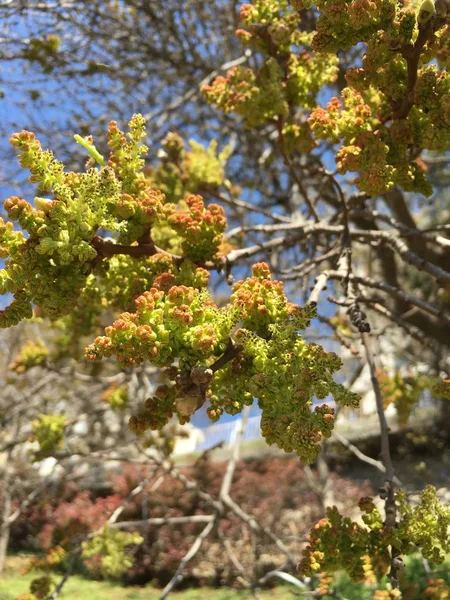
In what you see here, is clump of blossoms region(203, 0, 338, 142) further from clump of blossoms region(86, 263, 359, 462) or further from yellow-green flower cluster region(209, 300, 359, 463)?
yellow-green flower cluster region(209, 300, 359, 463)

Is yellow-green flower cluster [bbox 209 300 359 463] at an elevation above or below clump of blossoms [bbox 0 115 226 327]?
below

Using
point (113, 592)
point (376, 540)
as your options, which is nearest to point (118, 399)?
point (376, 540)

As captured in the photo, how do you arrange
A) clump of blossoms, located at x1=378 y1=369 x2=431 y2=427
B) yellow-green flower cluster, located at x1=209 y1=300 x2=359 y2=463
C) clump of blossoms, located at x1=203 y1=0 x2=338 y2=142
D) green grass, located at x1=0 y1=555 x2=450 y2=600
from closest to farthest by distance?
1. yellow-green flower cluster, located at x1=209 y1=300 x2=359 y2=463
2. clump of blossoms, located at x1=203 y1=0 x2=338 y2=142
3. clump of blossoms, located at x1=378 y1=369 x2=431 y2=427
4. green grass, located at x1=0 y1=555 x2=450 y2=600

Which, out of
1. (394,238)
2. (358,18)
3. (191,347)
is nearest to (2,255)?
(191,347)

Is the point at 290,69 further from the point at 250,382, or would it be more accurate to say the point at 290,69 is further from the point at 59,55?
the point at 59,55

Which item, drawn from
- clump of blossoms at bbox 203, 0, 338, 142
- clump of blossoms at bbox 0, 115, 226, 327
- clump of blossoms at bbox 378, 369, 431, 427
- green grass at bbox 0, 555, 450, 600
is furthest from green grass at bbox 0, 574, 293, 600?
clump of blossoms at bbox 0, 115, 226, 327

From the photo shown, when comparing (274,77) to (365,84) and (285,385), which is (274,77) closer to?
(365,84)

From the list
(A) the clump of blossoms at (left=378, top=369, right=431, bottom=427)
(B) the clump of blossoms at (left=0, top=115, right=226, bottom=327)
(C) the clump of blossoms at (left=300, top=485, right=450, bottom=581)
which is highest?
(A) the clump of blossoms at (left=378, top=369, right=431, bottom=427)

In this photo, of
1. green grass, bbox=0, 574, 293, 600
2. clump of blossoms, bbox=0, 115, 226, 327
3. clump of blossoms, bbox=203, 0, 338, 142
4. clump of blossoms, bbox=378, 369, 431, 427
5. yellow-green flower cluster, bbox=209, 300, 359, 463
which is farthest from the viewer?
green grass, bbox=0, 574, 293, 600
